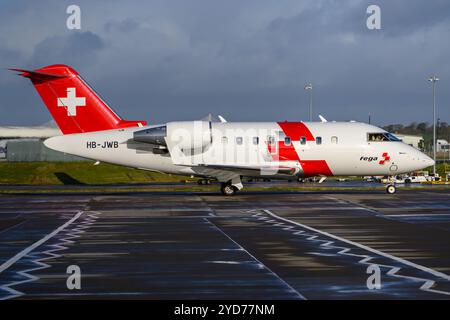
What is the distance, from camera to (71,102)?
1740 inches

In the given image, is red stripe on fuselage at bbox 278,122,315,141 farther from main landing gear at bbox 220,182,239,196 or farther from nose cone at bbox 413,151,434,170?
nose cone at bbox 413,151,434,170

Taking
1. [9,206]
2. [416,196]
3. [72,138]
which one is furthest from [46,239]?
[416,196]

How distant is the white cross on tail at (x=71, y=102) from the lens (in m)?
44.1

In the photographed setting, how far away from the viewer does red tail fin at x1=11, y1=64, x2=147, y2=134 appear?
44.1m

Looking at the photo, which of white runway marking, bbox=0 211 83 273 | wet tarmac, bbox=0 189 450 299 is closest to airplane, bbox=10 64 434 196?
wet tarmac, bbox=0 189 450 299

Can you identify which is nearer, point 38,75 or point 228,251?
point 228,251

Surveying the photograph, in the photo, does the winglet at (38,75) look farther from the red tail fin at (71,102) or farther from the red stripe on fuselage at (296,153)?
the red stripe on fuselage at (296,153)

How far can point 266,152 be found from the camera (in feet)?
140

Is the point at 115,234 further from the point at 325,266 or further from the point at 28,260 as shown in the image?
the point at 325,266

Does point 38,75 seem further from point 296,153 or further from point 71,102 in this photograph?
point 296,153

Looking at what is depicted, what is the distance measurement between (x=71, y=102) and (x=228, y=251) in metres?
27.2

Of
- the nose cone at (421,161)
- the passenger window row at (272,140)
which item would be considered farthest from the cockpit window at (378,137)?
the passenger window row at (272,140)

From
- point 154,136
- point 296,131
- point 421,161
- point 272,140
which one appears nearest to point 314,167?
point 296,131

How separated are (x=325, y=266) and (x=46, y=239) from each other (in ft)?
31.3
